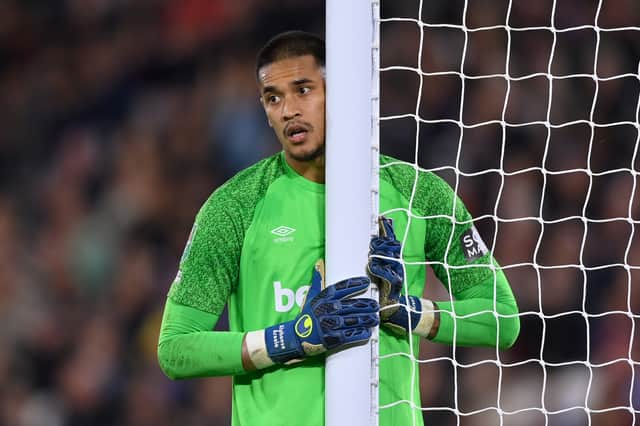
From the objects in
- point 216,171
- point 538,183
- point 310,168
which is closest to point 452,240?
point 310,168

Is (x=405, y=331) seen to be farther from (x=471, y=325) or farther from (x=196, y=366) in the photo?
(x=196, y=366)

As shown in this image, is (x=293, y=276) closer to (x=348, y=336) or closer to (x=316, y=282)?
(x=316, y=282)

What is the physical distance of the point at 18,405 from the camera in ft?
14.0

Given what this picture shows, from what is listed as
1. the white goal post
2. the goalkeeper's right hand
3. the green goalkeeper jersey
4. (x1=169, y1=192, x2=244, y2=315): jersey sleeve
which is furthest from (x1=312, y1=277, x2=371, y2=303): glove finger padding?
the white goal post

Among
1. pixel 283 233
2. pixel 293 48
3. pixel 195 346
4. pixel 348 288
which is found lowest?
pixel 195 346

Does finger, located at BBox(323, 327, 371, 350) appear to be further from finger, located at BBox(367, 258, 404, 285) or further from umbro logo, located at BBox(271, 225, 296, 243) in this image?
umbro logo, located at BBox(271, 225, 296, 243)

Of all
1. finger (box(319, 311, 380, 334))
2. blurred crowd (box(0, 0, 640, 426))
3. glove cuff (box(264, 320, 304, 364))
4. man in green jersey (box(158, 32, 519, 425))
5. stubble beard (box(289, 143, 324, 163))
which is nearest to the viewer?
finger (box(319, 311, 380, 334))

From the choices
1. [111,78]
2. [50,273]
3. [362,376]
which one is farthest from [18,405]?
[362,376]

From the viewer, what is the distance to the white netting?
13.3 feet

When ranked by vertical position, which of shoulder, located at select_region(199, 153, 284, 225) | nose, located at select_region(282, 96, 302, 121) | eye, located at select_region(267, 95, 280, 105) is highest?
eye, located at select_region(267, 95, 280, 105)

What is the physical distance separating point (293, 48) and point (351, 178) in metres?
0.48

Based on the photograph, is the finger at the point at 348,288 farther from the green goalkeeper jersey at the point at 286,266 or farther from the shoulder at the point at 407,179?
the shoulder at the point at 407,179

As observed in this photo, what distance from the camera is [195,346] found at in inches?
91.6

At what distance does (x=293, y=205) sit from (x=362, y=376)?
50 centimetres
